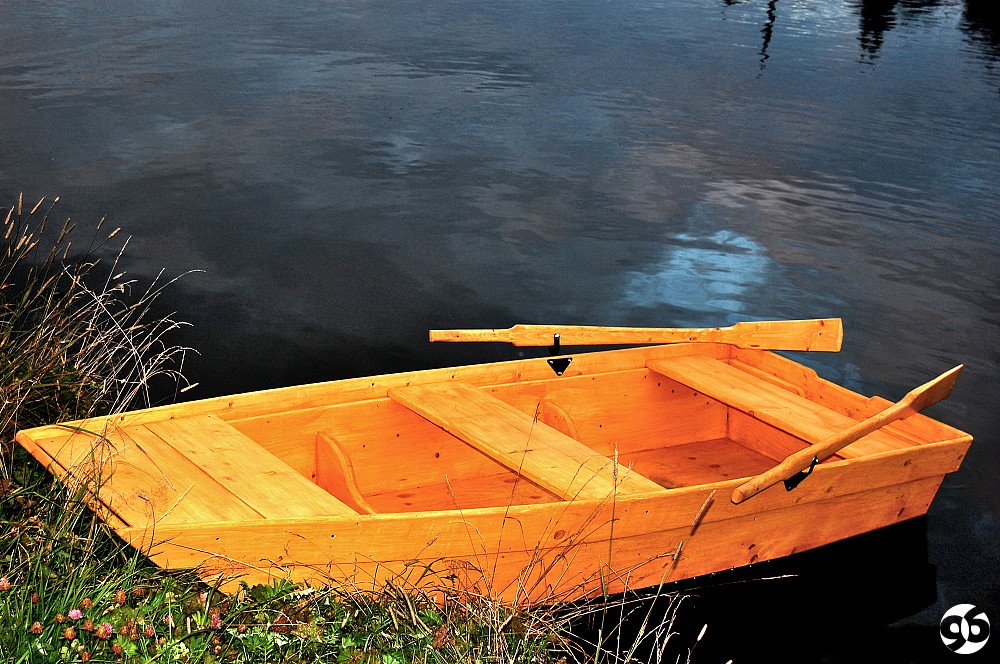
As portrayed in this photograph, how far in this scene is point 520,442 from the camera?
5152mm

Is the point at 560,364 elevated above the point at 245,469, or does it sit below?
below

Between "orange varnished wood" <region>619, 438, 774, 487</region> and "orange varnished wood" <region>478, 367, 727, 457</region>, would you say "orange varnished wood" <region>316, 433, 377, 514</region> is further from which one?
"orange varnished wood" <region>619, 438, 774, 487</region>

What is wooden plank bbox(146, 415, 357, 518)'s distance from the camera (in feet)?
14.0

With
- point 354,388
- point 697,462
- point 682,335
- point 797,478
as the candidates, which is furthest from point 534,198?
point 797,478

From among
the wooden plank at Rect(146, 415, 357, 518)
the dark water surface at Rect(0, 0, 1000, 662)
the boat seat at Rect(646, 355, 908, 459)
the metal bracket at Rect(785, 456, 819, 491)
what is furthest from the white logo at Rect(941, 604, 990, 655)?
the wooden plank at Rect(146, 415, 357, 518)

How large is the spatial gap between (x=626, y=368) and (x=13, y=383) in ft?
11.4

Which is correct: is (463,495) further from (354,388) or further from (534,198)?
(534,198)

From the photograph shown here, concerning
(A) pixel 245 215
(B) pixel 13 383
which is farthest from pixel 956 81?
(B) pixel 13 383

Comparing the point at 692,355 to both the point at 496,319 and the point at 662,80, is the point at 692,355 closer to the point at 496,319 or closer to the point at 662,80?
the point at 496,319

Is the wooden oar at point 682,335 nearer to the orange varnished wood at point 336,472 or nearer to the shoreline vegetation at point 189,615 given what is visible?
the orange varnished wood at point 336,472

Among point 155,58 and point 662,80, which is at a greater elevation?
point 155,58

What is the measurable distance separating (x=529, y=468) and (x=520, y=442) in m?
0.30

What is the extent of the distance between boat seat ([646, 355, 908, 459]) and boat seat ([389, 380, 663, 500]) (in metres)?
1.11

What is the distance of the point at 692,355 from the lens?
6797 mm
